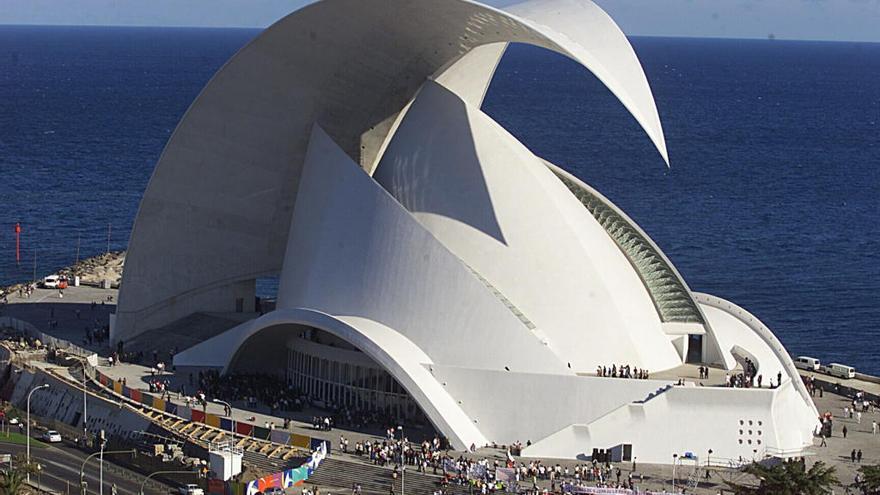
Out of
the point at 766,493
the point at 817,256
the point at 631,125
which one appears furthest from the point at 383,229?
the point at 631,125

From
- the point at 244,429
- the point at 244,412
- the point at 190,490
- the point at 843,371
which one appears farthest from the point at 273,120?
the point at 843,371

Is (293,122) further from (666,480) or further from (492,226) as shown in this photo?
(666,480)

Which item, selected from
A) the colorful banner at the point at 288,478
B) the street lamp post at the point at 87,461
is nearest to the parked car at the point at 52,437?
the street lamp post at the point at 87,461

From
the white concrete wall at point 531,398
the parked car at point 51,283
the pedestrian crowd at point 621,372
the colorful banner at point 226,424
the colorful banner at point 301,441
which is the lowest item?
the colorful banner at point 301,441

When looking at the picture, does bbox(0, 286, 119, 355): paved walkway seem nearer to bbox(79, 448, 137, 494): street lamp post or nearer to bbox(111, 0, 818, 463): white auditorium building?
bbox(111, 0, 818, 463): white auditorium building

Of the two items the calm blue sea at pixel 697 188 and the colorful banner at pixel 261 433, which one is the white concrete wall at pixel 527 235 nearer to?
the colorful banner at pixel 261 433

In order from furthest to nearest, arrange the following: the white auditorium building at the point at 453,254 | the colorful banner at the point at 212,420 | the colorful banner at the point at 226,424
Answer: the colorful banner at the point at 212,420 → the colorful banner at the point at 226,424 → the white auditorium building at the point at 453,254

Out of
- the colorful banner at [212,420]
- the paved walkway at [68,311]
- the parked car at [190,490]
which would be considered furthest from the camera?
the paved walkway at [68,311]

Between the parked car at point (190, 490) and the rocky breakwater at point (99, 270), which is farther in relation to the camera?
the rocky breakwater at point (99, 270)
